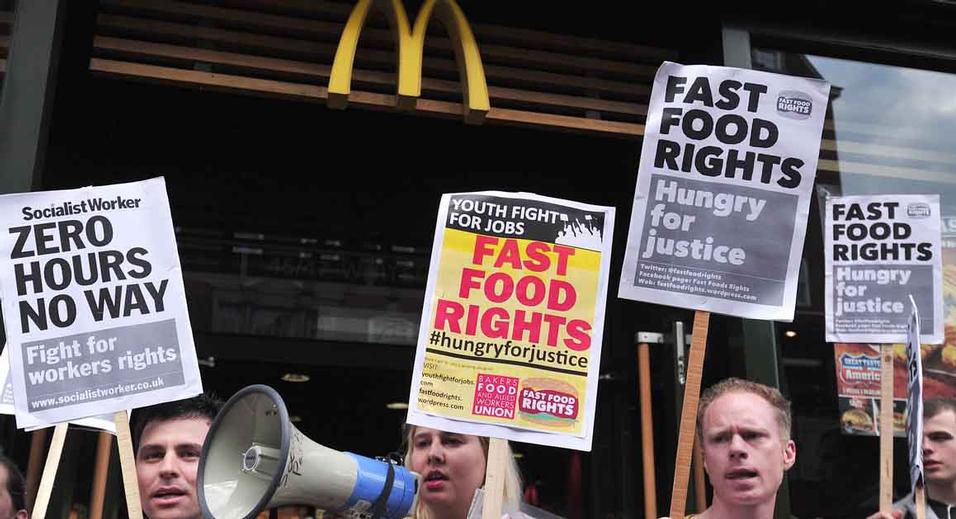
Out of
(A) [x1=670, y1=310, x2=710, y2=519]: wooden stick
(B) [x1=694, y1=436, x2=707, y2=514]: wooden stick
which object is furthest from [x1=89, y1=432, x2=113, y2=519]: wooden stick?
(B) [x1=694, y1=436, x2=707, y2=514]: wooden stick

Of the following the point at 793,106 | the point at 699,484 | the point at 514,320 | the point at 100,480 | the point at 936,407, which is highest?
the point at 793,106

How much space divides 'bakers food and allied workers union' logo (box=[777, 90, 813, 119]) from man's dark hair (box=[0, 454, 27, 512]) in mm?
2754


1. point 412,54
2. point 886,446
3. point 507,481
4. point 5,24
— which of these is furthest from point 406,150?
point 886,446

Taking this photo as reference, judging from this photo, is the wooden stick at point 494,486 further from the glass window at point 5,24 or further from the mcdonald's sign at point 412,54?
the glass window at point 5,24

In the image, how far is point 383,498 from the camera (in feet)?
8.29

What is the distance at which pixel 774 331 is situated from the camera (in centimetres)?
449

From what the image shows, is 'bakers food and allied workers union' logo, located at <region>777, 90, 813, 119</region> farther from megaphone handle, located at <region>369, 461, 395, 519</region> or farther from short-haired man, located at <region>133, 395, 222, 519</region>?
short-haired man, located at <region>133, 395, 222, 519</region>

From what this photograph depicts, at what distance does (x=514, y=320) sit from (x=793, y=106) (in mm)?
1153

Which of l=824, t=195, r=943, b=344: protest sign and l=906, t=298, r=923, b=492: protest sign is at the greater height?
l=824, t=195, r=943, b=344: protest sign

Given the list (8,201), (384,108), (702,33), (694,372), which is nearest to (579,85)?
(702,33)

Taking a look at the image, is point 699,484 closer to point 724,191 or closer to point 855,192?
point 855,192

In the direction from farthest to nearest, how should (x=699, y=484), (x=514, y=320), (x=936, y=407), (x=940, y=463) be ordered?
(x=699, y=484), (x=936, y=407), (x=940, y=463), (x=514, y=320)

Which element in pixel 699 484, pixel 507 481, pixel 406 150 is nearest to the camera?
pixel 507 481

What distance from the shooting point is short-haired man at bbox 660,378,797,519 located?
2.81m
